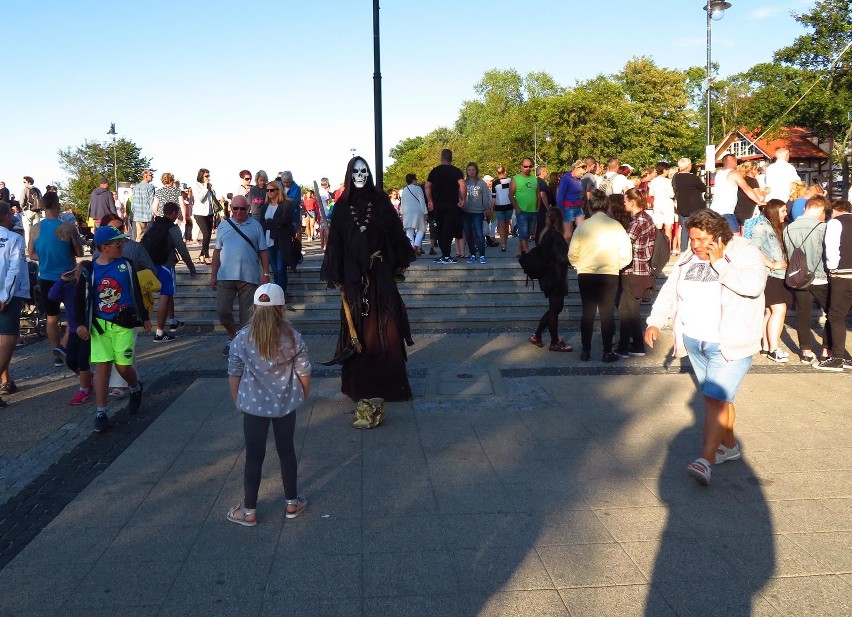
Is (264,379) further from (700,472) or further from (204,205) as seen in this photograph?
(204,205)

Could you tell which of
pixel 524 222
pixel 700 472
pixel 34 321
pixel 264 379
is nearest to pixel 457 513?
pixel 264 379

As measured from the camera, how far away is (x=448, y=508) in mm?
4895

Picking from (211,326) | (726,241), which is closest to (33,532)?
(726,241)

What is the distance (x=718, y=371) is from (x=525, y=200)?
373 inches

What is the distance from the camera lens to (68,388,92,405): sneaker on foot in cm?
766

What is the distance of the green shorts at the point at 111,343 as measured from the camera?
6.67 metres

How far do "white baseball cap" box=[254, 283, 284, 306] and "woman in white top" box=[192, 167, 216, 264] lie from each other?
33.9ft

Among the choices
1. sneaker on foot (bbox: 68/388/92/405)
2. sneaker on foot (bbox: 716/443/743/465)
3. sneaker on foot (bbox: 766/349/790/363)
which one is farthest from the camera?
sneaker on foot (bbox: 766/349/790/363)

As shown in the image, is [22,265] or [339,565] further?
[22,265]

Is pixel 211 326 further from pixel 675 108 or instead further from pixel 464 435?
pixel 675 108

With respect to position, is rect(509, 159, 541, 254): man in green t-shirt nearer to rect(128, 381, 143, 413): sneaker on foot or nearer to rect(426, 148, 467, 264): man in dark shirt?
rect(426, 148, 467, 264): man in dark shirt

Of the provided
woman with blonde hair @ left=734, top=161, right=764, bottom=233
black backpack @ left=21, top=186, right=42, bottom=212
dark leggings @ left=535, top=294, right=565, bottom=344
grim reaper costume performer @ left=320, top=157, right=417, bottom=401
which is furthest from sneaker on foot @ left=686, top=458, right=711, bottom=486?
black backpack @ left=21, top=186, right=42, bottom=212

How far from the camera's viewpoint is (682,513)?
477 centimetres

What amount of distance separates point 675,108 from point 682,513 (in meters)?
68.6
